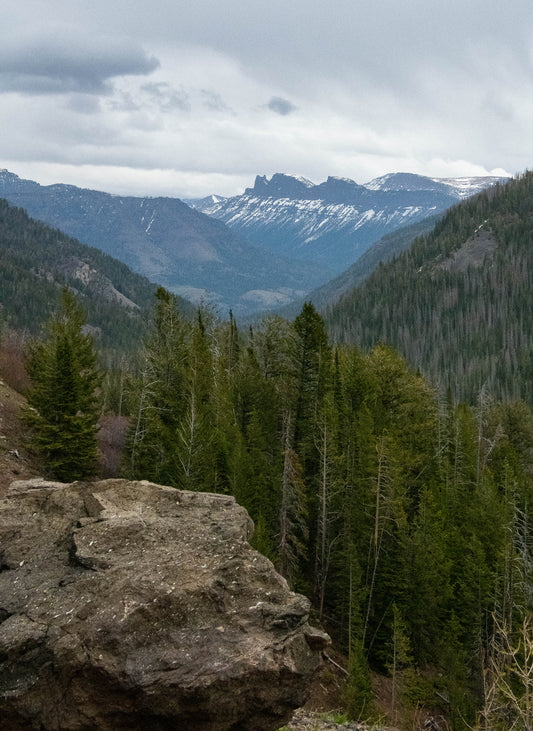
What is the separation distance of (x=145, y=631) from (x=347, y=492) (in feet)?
96.0

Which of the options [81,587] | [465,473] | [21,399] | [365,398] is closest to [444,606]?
[365,398]

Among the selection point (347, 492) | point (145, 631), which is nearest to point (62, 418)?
point (347, 492)

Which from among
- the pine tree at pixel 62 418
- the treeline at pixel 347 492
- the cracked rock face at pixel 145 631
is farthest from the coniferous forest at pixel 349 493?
the cracked rock face at pixel 145 631

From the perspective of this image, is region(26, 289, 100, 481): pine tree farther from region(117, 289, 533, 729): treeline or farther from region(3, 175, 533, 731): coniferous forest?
region(117, 289, 533, 729): treeline

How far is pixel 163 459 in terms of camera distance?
1409 inches

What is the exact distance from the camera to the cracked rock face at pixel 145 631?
30.0ft

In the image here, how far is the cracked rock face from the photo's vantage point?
30.0 feet

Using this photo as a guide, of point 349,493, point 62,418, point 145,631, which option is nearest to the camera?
point 145,631

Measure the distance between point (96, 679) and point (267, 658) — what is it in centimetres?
258

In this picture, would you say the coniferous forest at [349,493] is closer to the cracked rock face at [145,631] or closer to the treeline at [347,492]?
the treeline at [347,492]

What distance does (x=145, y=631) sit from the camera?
9562 mm

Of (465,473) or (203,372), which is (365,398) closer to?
(203,372)

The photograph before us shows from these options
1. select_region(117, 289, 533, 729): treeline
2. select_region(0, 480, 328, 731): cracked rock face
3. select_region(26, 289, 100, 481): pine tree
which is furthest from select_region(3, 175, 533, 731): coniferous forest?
select_region(0, 480, 328, 731): cracked rock face

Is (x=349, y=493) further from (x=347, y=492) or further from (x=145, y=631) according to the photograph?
(x=145, y=631)
